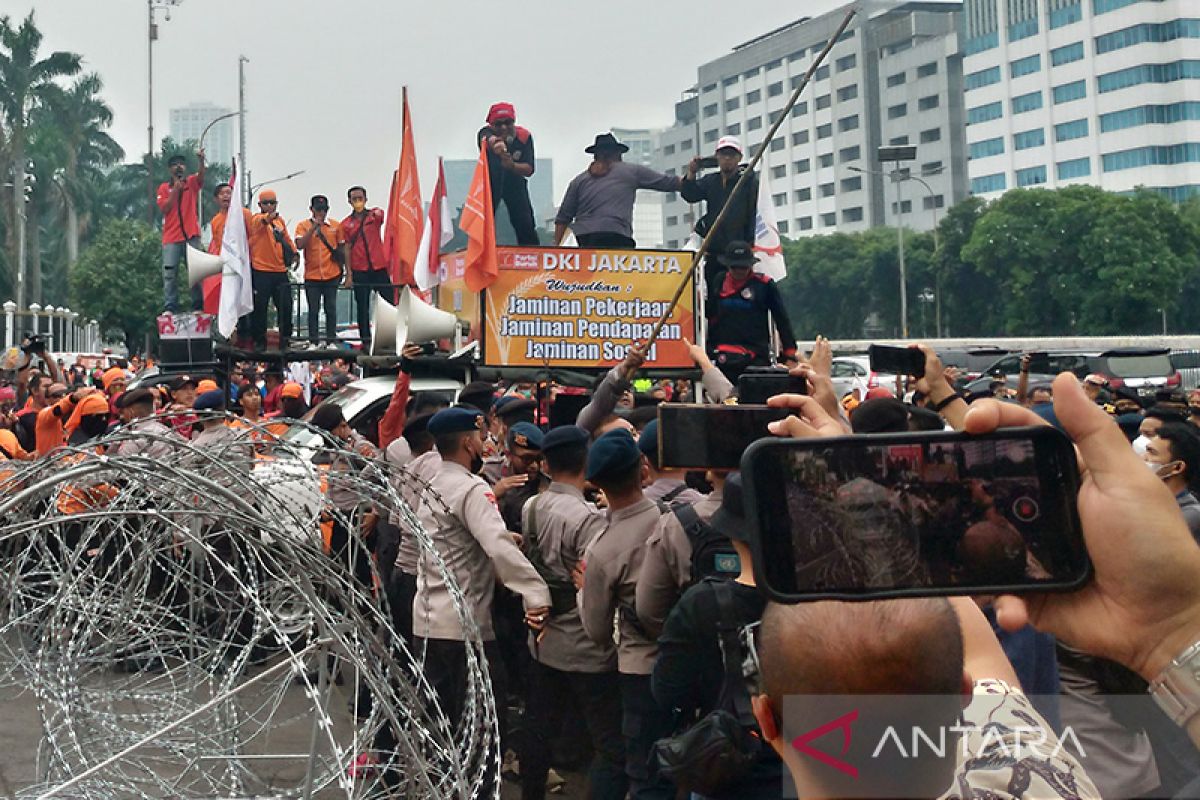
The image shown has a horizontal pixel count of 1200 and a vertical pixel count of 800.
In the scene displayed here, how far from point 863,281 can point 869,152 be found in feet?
132

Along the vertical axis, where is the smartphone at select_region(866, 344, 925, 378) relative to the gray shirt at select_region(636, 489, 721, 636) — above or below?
above

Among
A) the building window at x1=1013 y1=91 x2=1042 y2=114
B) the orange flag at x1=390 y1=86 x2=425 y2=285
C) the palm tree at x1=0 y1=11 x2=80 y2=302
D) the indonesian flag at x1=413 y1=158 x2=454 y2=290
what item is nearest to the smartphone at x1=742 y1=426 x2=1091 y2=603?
the indonesian flag at x1=413 y1=158 x2=454 y2=290

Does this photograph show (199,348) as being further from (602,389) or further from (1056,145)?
(1056,145)

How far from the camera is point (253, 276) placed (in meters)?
14.3

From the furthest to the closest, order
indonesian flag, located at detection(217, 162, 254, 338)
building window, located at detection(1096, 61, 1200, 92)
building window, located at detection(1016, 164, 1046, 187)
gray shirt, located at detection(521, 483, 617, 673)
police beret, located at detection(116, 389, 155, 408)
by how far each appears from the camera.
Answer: building window, located at detection(1016, 164, 1046, 187) < building window, located at detection(1096, 61, 1200, 92) < indonesian flag, located at detection(217, 162, 254, 338) < police beret, located at detection(116, 389, 155, 408) < gray shirt, located at detection(521, 483, 617, 673)

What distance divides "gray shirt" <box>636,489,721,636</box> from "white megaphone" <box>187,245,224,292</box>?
9761 mm

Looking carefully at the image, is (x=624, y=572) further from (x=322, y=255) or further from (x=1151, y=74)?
(x=1151, y=74)

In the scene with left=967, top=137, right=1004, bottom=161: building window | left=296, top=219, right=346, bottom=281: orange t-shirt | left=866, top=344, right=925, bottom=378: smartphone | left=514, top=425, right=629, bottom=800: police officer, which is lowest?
left=514, top=425, right=629, bottom=800: police officer

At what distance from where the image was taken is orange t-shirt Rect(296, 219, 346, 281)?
1445cm

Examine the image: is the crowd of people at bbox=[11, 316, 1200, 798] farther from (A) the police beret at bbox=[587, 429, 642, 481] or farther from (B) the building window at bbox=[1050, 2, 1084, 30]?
(B) the building window at bbox=[1050, 2, 1084, 30]

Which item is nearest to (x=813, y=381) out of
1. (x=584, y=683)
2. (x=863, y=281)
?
(x=584, y=683)

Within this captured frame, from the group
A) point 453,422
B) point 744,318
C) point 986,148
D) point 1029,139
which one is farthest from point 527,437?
point 986,148

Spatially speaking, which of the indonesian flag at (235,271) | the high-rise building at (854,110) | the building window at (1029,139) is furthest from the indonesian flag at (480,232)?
the building window at (1029,139)

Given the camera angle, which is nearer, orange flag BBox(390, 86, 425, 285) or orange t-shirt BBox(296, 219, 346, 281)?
orange flag BBox(390, 86, 425, 285)
